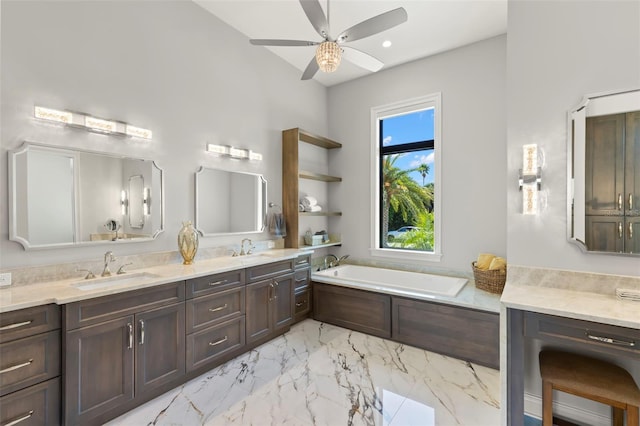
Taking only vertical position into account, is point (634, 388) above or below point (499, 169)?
below

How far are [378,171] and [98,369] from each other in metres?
3.81

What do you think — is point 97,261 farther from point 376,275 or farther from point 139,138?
point 376,275

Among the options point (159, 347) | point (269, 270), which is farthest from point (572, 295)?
point (159, 347)

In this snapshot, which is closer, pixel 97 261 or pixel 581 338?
pixel 581 338

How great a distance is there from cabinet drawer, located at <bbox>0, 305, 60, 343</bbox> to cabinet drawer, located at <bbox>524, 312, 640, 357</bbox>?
2686 millimetres

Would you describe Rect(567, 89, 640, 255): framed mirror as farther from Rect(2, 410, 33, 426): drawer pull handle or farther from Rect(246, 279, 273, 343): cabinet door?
Rect(2, 410, 33, 426): drawer pull handle

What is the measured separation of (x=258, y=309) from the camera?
2.93 m

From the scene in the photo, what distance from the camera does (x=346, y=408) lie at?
6.68 ft

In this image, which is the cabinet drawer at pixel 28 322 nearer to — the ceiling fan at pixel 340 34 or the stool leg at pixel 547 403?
the ceiling fan at pixel 340 34

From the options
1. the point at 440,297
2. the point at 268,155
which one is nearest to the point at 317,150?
the point at 268,155

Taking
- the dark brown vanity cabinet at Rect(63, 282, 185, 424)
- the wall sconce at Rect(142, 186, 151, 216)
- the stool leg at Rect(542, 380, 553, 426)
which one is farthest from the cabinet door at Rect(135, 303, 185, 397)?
the stool leg at Rect(542, 380, 553, 426)

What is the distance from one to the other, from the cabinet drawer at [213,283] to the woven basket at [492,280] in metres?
2.52

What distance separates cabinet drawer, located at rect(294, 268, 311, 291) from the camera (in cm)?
353

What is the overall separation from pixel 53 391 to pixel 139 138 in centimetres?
190
